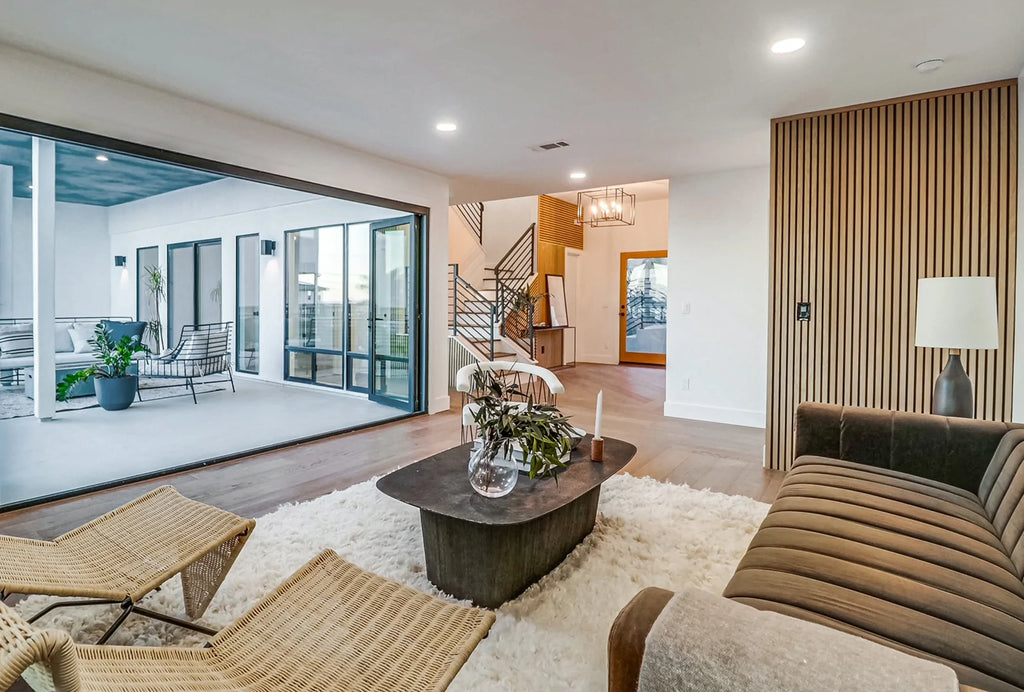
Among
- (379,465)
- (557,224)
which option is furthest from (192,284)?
(557,224)

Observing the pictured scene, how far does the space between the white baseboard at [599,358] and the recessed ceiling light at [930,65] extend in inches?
341

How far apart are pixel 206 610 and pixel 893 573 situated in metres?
2.33

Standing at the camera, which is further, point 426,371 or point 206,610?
point 426,371

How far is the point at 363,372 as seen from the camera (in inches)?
291

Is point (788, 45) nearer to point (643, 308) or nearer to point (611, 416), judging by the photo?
point (611, 416)

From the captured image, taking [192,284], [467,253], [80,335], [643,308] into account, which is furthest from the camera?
[643,308]

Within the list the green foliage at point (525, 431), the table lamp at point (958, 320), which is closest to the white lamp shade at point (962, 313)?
the table lamp at point (958, 320)

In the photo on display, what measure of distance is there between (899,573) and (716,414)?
4489 millimetres

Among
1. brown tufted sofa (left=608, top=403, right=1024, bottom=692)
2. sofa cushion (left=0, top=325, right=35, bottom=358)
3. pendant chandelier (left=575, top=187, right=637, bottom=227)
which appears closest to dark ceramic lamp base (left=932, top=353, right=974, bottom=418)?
brown tufted sofa (left=608, top=403, right=1024, bottom=692)

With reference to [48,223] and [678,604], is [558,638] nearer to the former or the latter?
[678,604]

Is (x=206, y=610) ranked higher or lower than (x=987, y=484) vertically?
lower

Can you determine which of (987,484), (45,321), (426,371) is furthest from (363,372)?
(987,484)

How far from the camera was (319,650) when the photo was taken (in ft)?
4.50

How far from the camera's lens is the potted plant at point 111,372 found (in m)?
5.92
